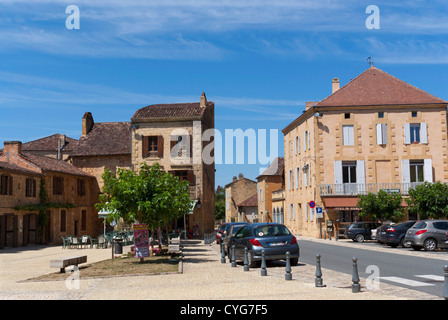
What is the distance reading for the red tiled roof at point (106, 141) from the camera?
1687 inches

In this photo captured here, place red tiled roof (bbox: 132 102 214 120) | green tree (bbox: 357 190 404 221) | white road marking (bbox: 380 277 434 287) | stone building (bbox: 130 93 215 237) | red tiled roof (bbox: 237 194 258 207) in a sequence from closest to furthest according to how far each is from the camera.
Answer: white road marking (bbox: 380 277 434 287) → green tree (bbox: 357 190 404 221) → stone building (bbox: 130 93 215 237) → red tiled roof (bbox: 132 102 214 120) → red tiled roof (bbox: 237 194 258 207)

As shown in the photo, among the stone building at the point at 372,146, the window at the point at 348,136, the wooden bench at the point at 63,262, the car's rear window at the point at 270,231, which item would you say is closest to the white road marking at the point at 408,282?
the car's rear window at the point at 270,231

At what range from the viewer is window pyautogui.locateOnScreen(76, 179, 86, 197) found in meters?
40.1

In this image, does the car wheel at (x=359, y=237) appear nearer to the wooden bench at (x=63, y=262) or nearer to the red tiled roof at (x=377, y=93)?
the red tiled roof at (x=377, y=93)

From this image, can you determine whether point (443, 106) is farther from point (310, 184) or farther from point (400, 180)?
point (310, 184)

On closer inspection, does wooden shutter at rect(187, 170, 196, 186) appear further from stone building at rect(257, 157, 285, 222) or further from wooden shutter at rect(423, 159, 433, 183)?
stone building at rect(257, 157, 285, 222)

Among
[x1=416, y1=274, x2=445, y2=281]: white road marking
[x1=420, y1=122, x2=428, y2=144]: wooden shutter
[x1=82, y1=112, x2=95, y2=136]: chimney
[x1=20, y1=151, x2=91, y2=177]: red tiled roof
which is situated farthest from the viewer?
[x1=82, y1=112, x2=95, y2=136]: chimney

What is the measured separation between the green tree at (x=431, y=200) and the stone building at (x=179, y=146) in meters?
16.5

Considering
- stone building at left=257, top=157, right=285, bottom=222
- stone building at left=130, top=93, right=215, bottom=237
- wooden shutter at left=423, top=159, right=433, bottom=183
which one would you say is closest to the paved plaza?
stone building at left=130, top=93, right=215, bottom=237

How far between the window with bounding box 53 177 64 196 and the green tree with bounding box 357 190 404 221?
2181 centimetres

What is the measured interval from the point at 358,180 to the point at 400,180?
3.11 meters

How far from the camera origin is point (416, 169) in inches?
1474

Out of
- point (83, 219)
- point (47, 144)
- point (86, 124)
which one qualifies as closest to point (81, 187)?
point (83, 219)

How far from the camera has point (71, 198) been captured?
3891cm
